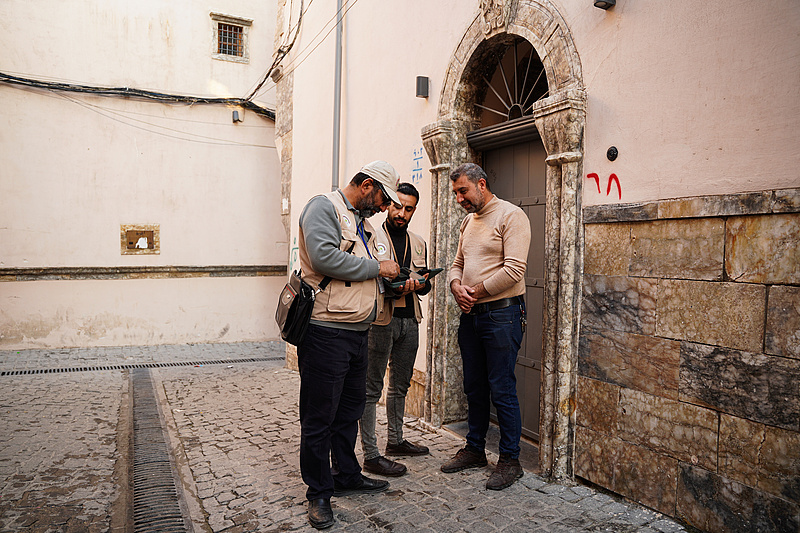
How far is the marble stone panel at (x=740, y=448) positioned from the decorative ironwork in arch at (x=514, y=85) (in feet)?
8.88

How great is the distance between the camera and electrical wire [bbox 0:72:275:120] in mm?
9969

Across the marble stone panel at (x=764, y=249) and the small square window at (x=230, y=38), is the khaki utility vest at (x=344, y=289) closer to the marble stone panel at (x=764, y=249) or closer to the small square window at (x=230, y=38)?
the marble stone panel at (x=764, y=249)

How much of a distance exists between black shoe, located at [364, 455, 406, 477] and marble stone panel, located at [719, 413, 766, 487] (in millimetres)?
1962

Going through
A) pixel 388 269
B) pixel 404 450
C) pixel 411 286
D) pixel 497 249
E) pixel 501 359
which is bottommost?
pixel 404 450

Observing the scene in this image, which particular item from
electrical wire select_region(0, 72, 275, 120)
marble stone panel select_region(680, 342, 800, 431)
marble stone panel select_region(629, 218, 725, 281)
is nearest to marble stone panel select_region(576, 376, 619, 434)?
marble stone panel select_region(680, 342, 800, 431)

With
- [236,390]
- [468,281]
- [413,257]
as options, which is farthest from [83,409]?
[468,281]

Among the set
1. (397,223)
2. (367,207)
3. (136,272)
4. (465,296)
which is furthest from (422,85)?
(136,272)

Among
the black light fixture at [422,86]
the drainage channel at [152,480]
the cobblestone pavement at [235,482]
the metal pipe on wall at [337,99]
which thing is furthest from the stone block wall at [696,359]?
the metal pipe on wall at [337,99]

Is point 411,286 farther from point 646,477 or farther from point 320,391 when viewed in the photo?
point 646,477

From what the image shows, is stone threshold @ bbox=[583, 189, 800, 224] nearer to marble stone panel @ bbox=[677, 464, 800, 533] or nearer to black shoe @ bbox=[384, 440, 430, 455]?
marble stone panel @ bbox=[677, 464, 800, 533]

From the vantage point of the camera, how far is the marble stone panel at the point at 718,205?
2.72 meters

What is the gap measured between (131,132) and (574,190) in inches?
376

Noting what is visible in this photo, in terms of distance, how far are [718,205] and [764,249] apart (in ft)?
1.02

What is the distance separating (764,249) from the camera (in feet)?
8.94
